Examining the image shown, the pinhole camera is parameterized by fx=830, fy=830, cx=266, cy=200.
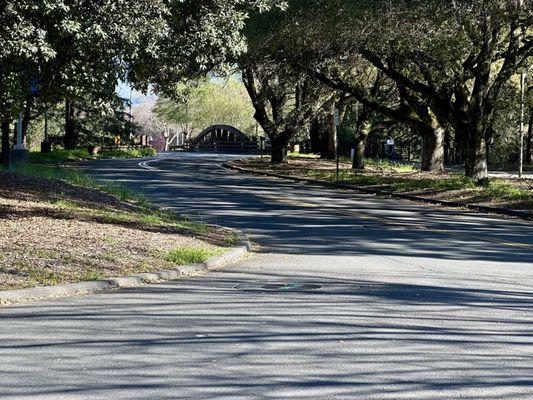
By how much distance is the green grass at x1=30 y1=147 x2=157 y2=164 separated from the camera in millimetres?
46938

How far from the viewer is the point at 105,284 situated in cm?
1051

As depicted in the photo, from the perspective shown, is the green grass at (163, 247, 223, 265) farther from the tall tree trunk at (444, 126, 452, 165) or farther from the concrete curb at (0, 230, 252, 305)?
the tall tree trunk at (444, 126, 452, 165)

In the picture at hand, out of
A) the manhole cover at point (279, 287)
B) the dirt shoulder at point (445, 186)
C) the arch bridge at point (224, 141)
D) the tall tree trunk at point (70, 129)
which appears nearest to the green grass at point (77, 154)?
the tall tree trunk at point (70, 129)

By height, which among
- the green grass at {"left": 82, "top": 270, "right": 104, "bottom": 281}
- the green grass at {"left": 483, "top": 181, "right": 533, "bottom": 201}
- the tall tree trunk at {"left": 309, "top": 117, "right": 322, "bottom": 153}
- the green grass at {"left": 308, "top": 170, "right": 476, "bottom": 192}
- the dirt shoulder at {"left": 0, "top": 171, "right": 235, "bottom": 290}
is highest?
the tall tree trunk at {"left": 309, "top": 117, "right": 322, "bottom": 153}

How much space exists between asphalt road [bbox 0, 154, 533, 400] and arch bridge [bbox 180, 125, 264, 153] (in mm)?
74348

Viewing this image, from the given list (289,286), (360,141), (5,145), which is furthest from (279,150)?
(289,286)

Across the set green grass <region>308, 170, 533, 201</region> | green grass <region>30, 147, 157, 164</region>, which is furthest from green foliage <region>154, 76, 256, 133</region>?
green grass <region>308, 170, 533, 201</region>

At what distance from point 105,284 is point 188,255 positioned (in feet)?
7.77

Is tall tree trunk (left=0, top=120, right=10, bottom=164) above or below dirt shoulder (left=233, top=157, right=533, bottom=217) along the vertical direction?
above

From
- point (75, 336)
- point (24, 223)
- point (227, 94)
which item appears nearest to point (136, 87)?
point (24, 223)

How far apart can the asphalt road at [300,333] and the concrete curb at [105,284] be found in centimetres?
31

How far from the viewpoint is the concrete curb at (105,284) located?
377 inches

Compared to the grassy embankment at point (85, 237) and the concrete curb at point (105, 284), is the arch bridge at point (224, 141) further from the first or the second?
the concrete curb at point (105, 284)

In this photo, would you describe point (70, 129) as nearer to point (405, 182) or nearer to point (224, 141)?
point (405, 182)
